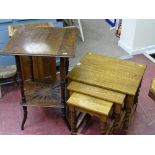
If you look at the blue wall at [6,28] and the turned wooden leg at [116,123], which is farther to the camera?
the blue wall at [6,28]

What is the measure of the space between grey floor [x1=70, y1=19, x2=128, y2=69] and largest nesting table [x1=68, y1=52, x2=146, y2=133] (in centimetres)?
114

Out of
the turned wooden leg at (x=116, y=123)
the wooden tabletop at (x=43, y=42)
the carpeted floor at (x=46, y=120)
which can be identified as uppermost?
the wooden tabletop at (x=43, y=42)

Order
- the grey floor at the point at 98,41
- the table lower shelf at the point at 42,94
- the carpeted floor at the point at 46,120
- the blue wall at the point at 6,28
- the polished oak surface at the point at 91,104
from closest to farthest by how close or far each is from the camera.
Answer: the polished oak surface at the point at 91,104
the table lower shelf at the point at 42,94
the carpeted floor at the point at 46,120
the blue wall at the point at 6,28
the grey floor at the point at 98,41

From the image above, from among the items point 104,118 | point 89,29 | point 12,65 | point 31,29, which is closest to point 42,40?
point 31,29

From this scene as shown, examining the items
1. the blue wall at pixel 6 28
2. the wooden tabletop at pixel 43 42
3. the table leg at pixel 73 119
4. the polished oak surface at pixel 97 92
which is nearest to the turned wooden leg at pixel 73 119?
the table leg at pixel 73 119

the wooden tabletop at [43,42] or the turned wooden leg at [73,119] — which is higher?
the wooden tabletop at [43,42]

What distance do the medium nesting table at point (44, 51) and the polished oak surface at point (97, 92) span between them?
0.36ft

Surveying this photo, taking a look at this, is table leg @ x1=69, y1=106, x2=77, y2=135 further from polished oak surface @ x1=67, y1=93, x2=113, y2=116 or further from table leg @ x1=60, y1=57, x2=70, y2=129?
table leg @ x1=60, y1=57, x2=70, y2=129

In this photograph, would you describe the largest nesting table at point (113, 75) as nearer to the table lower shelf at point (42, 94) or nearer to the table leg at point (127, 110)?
the table leg at point (127, 110)

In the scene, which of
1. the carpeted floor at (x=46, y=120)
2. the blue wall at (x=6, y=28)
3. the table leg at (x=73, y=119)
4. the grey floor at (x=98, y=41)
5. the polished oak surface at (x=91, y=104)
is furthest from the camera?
the grey floor at (x=98, y=41)

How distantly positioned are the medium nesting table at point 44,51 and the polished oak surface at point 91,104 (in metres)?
0.23

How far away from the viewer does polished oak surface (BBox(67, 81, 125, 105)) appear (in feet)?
5.81

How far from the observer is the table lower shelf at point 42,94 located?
2.11 meters

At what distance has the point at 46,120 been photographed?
93.4 inches
